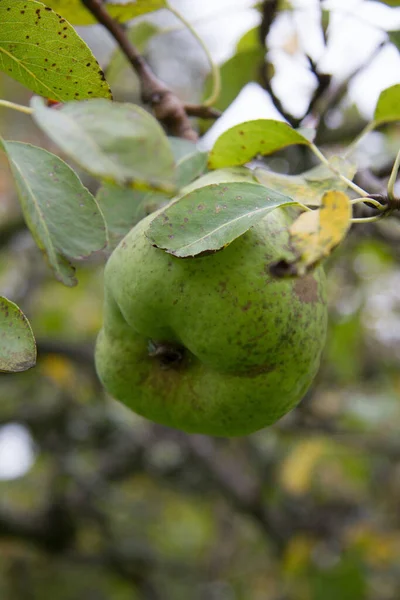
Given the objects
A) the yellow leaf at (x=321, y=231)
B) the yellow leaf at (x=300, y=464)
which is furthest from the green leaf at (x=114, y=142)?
the yellow leaf at (x=300, y=464)

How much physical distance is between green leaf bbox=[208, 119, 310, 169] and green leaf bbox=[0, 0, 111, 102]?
0.48ft

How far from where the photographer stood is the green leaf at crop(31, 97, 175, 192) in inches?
17.3

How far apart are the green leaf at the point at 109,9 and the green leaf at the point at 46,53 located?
353 millimetres

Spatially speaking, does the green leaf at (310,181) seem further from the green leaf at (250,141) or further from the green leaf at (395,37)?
the green leaf at (395,37)

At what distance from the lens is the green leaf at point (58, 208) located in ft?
2.08

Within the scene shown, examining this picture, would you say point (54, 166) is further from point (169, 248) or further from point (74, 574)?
point (74, 574)

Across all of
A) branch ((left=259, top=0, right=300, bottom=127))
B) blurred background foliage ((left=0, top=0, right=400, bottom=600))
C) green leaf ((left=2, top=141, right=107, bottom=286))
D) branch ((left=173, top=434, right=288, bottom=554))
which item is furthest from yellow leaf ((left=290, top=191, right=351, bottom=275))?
branch ((left=173, top=434, right=288, bottom=554))

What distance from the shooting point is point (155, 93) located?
3.19ft

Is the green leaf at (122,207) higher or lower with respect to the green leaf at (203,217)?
lower

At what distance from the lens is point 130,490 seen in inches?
195

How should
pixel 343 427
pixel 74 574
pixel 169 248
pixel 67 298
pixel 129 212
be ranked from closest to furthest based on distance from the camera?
pixel 169 248 → pixel 129 212 → pixel 343 427 → pixel 67 298 → pixel 74 574

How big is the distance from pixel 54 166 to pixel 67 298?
119 inches

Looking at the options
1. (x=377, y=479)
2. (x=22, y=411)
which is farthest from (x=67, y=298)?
(x=377, y=479)

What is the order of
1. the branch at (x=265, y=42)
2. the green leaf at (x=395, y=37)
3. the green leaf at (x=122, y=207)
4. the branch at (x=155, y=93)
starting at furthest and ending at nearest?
the branch at (x=265, y=42)
the green leaf at (x=395, y=37)
the branch at (x=155, y=93)
the green leaf at (x=122, y=207)
